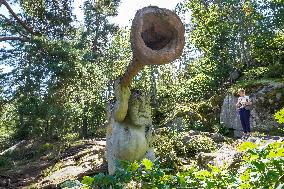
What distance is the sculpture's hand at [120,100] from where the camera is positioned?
559cm

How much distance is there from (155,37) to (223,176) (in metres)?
2.95

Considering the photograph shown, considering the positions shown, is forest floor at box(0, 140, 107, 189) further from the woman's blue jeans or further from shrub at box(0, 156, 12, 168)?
the woman's blue jeans

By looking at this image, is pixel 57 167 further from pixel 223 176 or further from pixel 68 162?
pixel 223 176

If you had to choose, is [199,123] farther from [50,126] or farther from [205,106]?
[50,126]

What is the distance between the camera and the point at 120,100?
18.4ft

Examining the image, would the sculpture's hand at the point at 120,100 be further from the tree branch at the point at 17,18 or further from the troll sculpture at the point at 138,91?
A: the tree branch at the point at 17,18

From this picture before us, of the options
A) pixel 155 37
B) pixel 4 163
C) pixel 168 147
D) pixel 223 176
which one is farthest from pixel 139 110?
pixel 4 163

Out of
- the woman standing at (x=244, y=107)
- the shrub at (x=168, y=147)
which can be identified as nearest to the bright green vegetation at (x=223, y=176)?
the shrub at (x=168, y=147)

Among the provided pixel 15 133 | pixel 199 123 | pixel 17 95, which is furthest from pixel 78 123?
pixel 199 123

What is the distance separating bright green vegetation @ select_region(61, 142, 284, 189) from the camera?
7.51 feet

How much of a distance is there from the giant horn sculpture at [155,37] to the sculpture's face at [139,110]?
585 mm

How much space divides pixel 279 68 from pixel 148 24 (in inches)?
394

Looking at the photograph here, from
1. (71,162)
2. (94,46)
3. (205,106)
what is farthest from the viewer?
(94,46)

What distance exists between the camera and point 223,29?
58.4ft
